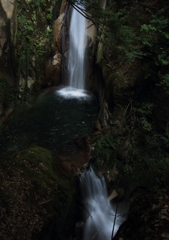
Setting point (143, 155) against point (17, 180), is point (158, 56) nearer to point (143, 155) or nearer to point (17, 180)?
point (143, 155)

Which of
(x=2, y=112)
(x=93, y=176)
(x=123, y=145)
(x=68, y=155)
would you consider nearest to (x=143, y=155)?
(x=123, y=145)

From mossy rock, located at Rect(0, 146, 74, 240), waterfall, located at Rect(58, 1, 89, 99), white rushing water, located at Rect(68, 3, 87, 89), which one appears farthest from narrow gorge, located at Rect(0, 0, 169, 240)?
white rushing water, located at Rect(68, 3, 87, 89)

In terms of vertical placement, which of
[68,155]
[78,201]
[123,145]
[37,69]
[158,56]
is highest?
[158,56]

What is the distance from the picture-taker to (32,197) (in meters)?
4.10

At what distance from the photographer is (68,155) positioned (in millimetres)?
7379

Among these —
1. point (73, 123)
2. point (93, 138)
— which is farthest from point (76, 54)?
point (93, 138)

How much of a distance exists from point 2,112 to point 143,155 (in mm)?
7448

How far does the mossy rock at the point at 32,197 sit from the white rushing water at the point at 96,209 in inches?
47.2

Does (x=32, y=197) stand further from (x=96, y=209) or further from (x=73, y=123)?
(x=73, y=123)

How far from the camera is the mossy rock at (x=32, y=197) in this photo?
3455 mm

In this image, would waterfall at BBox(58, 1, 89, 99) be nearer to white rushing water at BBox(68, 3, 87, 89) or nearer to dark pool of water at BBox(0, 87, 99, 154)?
white rushing water at BBox(68, 3, 87, 89)

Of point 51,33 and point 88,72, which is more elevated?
point 51,33

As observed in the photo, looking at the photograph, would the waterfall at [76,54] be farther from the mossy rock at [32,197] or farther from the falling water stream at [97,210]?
the mossy rock at [32,197]

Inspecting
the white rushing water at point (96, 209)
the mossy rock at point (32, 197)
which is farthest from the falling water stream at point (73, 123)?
the mossy rock at point (32, 197)
